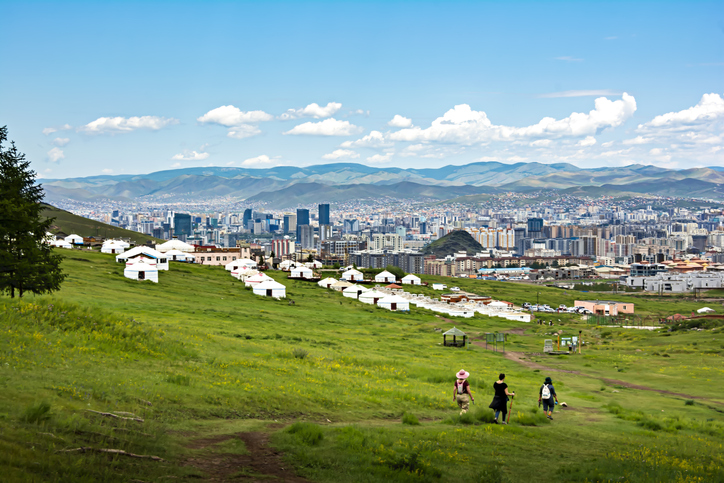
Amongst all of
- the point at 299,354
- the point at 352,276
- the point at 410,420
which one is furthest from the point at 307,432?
the point at 352,276

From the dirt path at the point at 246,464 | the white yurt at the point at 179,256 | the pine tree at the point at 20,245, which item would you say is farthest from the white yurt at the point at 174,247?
the dirt path at the point at 246,464

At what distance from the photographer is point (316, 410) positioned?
1900 centimetres

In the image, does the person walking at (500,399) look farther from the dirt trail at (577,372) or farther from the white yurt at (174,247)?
the white yurt at (174,247)

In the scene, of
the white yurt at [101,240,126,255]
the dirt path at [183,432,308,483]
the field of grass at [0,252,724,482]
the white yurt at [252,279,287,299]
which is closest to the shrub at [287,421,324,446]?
the field of grass at [0,252,724,482]

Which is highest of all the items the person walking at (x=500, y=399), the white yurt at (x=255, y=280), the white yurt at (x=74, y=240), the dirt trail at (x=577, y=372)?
the white yurt at (x=74, y=240)

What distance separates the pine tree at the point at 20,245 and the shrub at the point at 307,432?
24826mm

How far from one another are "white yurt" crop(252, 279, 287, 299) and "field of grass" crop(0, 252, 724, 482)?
3712cm

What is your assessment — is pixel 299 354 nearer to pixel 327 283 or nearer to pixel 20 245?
pixel 20 245

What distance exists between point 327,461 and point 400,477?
1644 mm

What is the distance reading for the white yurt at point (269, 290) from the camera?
7788 centimetres

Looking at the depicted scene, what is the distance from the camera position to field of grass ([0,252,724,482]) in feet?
41.4

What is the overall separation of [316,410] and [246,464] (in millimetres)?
6334

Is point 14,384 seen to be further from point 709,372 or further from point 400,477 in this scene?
point 709,372

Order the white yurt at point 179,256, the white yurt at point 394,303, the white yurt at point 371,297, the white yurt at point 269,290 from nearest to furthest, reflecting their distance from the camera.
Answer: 1. the white yurt at point 269,290
2. the white yurt at point 394,303
3. the white yurt at point 371,297
4. the white yurt at point 179,256
